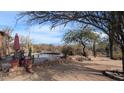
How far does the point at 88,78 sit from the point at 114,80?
279 millimetres

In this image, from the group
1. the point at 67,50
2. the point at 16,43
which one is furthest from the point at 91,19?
the point at 16,43

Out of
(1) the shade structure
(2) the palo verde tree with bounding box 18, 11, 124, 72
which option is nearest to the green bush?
(2) the palo verde tree with bounding box 18, 11, 124, 72

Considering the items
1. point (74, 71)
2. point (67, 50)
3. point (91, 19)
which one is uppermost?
point (91, 19)

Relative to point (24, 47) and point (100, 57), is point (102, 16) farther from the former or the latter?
point (24, 47)

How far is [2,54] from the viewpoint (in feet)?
23.2

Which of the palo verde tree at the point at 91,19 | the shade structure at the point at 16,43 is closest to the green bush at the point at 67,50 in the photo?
the palo verde tree at the point at 91,19

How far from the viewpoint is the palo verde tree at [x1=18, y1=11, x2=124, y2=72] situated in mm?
7105

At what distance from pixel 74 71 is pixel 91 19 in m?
0.59

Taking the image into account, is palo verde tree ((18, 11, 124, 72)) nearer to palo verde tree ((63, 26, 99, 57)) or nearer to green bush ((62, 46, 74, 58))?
palo verde tree ((63, 26, 99, 57))

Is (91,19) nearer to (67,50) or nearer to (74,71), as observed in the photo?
(67,50)

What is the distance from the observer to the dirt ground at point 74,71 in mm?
7098

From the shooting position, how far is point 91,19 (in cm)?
714

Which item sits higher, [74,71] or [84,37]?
[84,37]
